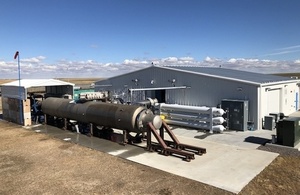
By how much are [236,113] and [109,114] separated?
7486 mm

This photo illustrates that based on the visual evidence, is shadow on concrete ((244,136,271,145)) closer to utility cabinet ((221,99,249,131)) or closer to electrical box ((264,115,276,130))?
utility cabinet ((221,99,249,131))

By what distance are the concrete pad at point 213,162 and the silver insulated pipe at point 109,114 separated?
107cm

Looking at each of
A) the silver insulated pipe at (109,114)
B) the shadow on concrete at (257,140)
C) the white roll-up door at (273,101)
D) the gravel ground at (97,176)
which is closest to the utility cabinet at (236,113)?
the shadow on concrete at (257,140)

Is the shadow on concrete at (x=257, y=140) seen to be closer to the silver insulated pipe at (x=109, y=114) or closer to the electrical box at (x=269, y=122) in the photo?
the electrical box at (x=269, y=122)

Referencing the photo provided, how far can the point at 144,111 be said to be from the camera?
40.6 feet

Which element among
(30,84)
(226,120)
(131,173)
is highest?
(30,84)

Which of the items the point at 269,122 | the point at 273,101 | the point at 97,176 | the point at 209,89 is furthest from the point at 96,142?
the point at 273,101

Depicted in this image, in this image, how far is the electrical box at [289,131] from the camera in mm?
11414

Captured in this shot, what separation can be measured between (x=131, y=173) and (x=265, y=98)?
1089cm

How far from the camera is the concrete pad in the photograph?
839 centimetres

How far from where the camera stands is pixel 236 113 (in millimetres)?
15258

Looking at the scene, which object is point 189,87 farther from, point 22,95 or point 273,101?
point 22,95

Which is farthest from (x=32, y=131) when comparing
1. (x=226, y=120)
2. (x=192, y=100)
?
Result: (x=226, y=120)

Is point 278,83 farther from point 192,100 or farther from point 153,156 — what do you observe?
point 153,156
